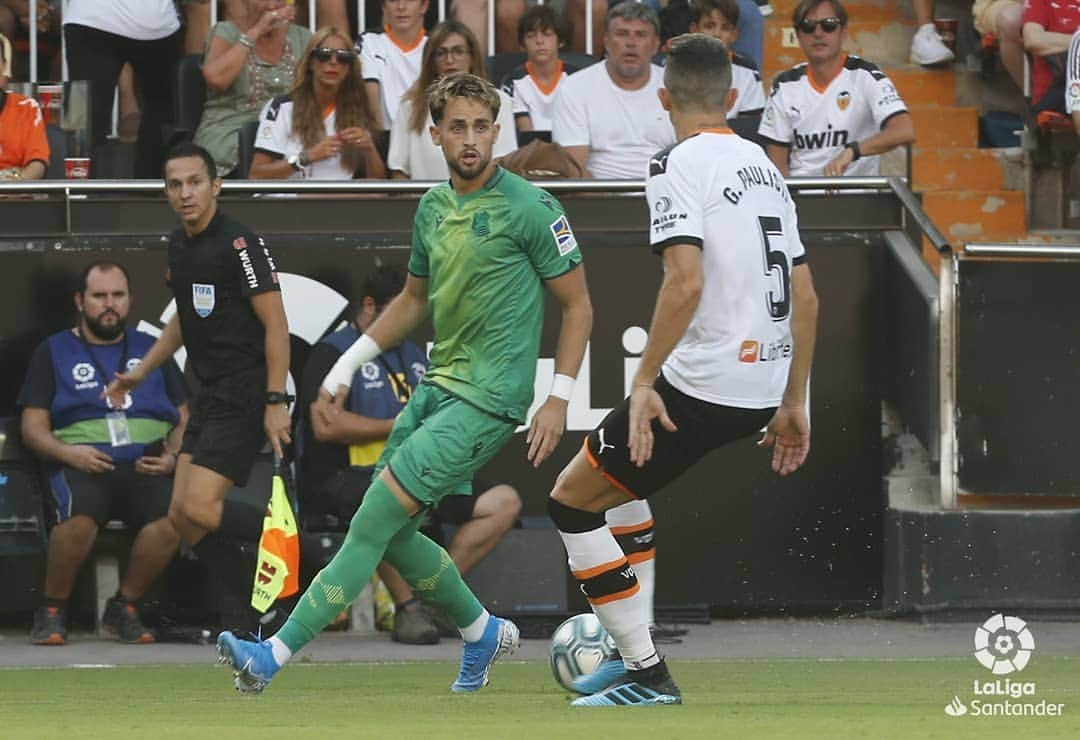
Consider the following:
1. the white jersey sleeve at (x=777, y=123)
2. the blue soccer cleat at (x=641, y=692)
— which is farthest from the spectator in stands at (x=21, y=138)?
the blue soccer cleat at (x=641, y=692)

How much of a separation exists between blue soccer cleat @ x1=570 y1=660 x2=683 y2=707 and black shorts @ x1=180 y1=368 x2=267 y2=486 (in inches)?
132

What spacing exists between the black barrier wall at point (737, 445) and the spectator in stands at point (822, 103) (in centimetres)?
96

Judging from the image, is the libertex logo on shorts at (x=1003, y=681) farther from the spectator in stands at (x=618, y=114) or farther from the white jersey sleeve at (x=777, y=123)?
the spectator in stands at (x=618, y=114)

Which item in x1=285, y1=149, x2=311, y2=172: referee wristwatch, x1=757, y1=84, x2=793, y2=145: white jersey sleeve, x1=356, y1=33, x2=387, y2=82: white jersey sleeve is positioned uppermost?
x1=356, y1=33, x2=387, y2=82: white jersey sleeve

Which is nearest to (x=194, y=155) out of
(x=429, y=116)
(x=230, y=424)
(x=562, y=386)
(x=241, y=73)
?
(x=230, y=424)

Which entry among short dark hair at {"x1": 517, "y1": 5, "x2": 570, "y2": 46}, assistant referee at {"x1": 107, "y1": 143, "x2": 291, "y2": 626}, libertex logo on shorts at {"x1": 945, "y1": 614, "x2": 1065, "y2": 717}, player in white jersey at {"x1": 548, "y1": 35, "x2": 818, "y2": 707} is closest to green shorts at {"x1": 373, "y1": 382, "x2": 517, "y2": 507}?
player in white jersey at {"x1": 548, "y1": 35, "x2": 818, "y2": 707}

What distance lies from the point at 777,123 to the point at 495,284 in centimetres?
466

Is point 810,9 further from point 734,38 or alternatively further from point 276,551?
point 276,551

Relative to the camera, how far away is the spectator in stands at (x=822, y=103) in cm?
1198

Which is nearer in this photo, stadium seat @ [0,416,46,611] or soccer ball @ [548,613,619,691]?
soccer ball @ [548,613,619,691]

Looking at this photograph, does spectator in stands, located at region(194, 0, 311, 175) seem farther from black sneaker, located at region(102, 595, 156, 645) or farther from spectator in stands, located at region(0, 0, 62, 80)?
black sneaker, located at region(102, 595, 156, 645)

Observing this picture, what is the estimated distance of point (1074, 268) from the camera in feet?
35.4

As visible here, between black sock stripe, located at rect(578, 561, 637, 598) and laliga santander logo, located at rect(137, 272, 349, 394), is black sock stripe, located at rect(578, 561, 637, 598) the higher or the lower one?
the lower one

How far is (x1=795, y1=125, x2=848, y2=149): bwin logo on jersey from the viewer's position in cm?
1199
